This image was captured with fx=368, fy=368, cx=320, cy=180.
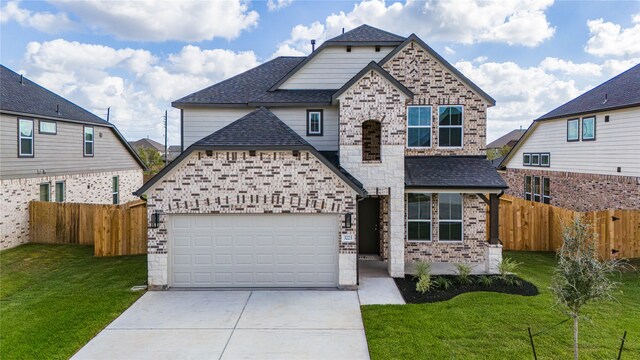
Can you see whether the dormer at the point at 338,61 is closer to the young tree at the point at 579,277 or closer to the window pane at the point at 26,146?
the young tree at the point at 579,277

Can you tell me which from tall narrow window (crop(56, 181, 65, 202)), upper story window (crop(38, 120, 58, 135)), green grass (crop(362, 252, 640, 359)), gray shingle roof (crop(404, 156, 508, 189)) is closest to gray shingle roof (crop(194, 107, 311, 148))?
gray shingle roof (crop(404, 156, 508, 189))

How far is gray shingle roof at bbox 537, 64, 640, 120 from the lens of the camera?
15.3 metres

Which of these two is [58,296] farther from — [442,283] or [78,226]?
[442,283]

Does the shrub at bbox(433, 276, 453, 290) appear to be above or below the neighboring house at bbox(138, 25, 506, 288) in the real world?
below

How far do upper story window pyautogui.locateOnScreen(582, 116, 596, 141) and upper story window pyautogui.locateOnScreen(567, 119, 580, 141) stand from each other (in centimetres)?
42

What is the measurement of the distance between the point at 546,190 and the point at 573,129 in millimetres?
3938

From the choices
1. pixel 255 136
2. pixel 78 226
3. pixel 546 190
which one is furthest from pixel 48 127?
pixel 546 190

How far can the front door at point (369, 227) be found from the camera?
Answer: 13586mm

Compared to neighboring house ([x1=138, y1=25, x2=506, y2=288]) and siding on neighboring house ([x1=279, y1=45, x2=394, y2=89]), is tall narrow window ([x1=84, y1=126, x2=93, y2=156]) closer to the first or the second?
neighboring house ([x1=138, y1=25, x2=506, y2=288])

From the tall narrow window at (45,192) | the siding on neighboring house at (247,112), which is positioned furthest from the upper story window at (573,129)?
the tall narrow window at (45,192)

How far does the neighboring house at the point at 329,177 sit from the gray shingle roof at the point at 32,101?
7546 mm

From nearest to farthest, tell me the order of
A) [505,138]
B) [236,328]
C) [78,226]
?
1. [236,328]
2. [78,226]
3. [505,138]

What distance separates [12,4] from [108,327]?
12234 millimetres

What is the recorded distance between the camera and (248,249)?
10.4 meters
